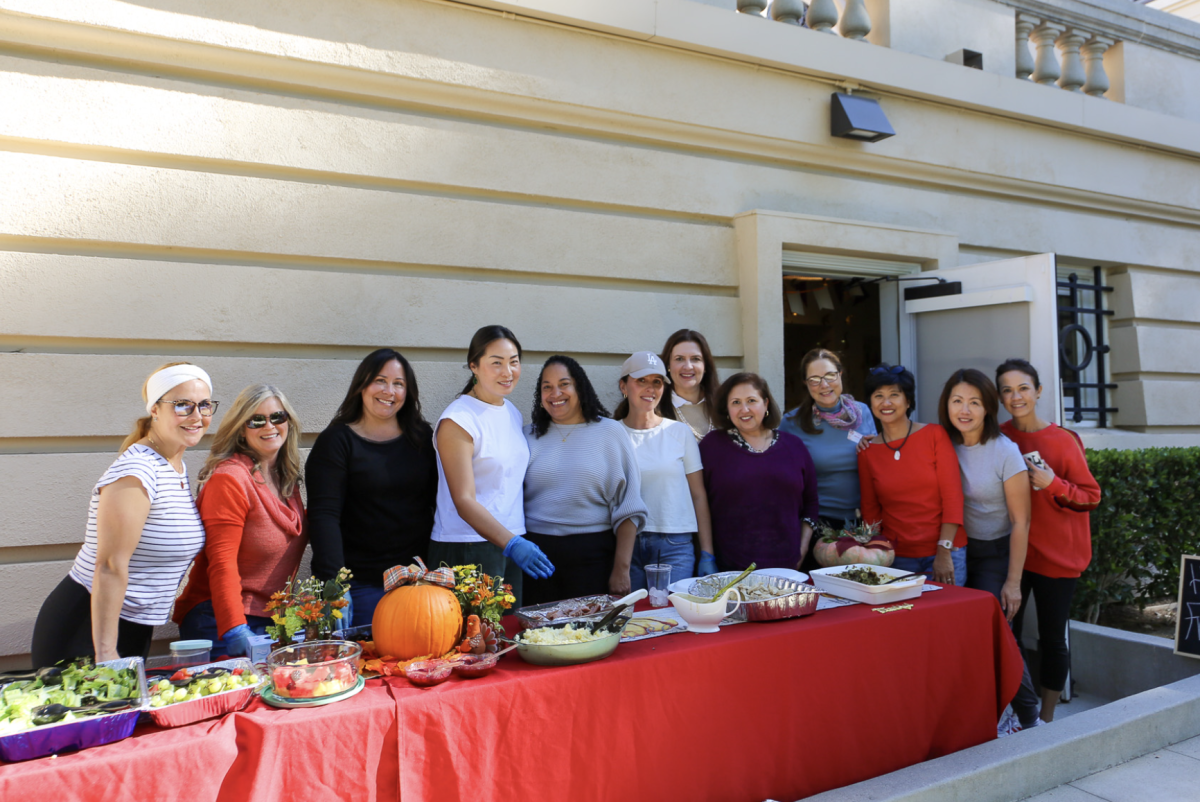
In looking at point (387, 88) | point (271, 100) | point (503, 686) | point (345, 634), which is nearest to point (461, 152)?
point (387, 88)

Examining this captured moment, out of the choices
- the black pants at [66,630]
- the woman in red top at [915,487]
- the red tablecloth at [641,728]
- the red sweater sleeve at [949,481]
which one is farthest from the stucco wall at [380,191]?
the red tablecloth at [641,728]

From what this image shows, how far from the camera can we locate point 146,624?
278 centimetres

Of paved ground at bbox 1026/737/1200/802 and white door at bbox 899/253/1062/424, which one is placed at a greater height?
white door at bbox 899/253/1062/424

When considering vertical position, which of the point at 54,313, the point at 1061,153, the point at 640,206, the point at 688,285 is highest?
the point at 1061,153

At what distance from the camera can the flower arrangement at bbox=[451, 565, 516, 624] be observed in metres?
2.67

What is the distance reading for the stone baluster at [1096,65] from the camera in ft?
23.7

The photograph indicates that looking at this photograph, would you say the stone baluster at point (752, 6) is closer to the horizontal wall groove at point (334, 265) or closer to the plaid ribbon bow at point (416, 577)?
the horizontal wall groove at point (334, 265)

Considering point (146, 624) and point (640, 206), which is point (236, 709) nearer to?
point (146, 624)

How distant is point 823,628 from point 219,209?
3.61m

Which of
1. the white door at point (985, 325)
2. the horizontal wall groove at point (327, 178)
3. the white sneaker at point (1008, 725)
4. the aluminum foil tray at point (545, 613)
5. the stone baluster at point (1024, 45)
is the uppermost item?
the stone baluster at point (1024, 45)

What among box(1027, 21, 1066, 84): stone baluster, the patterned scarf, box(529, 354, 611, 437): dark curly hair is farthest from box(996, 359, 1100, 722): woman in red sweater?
box(1027, 21, 1066, 84): stone baluster

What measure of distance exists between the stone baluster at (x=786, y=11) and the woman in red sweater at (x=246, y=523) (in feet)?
15.5

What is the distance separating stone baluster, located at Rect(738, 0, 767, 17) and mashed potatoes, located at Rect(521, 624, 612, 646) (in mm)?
4838

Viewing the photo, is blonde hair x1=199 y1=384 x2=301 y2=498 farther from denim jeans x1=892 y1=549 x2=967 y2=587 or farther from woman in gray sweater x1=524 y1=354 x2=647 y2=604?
denim jeans x1=892 y1=549 x2=967 y2=587
